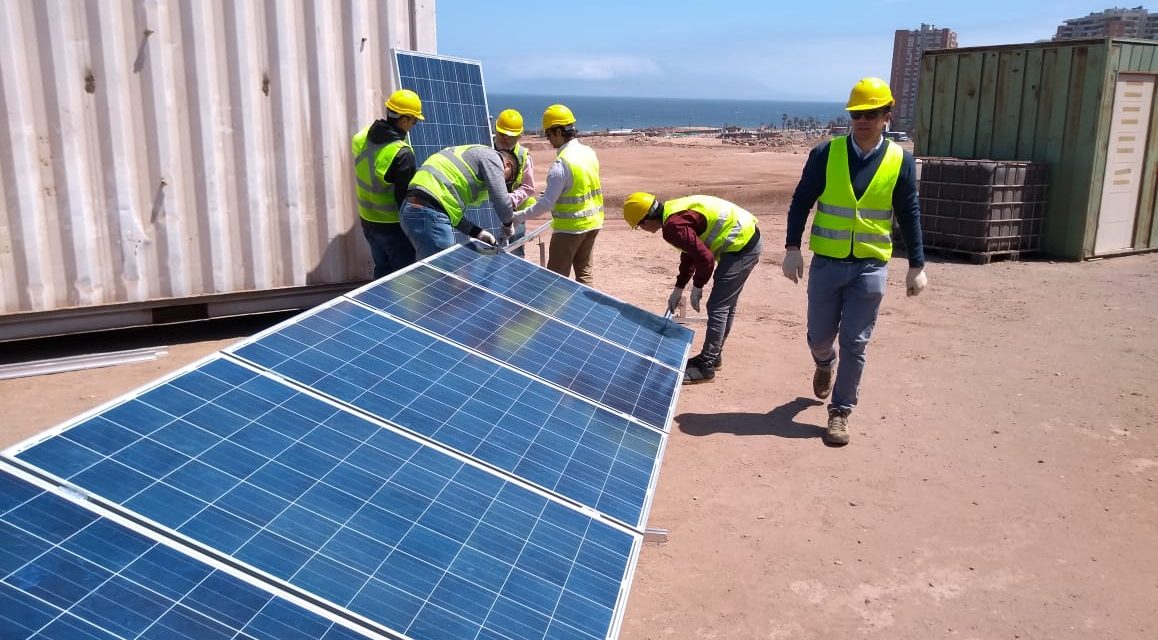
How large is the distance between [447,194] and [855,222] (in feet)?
9.16

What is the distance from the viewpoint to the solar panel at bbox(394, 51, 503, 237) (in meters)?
7.87

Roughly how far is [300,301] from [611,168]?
72.7 feet

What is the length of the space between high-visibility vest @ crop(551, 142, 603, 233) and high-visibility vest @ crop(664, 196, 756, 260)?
94cm

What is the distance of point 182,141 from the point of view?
284 inches

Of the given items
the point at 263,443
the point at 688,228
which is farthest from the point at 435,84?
the point at 263,443

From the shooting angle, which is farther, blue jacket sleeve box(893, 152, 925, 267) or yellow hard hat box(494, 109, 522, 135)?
yellow hard hat box(494, 109, 522, 135)

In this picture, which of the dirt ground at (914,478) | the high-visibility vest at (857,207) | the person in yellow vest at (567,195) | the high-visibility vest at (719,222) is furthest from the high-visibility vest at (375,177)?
the high-visibility vest at (857,207)

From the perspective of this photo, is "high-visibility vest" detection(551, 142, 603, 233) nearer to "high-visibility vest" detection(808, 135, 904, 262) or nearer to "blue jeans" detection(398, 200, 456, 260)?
"blue jeans" detection(398, 200, 456, 260)

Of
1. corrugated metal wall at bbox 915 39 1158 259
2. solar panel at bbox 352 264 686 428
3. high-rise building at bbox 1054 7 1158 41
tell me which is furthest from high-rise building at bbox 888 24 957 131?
solar panel at bbox 352 264 686 428

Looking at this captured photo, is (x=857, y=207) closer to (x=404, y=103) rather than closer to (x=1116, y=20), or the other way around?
(x=404, y=103)

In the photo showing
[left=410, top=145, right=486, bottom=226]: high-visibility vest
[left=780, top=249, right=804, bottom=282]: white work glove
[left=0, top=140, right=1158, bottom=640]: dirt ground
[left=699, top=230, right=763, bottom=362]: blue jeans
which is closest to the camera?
[left=0, top=140, right=1158, bottom=640]: dirt ground

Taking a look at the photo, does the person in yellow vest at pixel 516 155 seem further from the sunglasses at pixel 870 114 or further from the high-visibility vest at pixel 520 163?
the sunglasses at pixel 870 114

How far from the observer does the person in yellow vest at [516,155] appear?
7.50m

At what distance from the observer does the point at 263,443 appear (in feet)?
8.89
